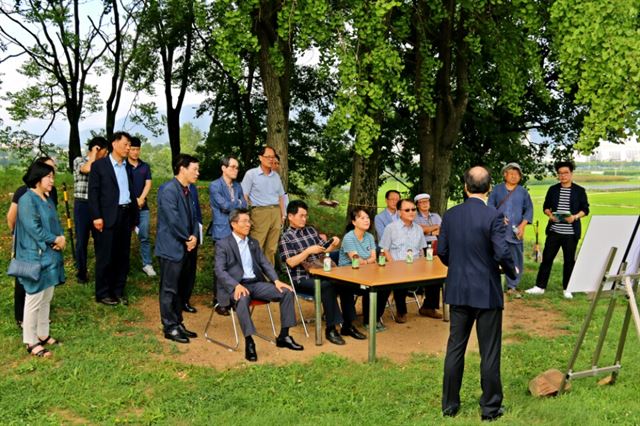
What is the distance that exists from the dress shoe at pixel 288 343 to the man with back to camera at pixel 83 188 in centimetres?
334

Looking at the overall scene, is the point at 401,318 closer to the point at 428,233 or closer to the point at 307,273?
the point at 307,273

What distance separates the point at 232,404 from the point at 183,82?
57.9 feet

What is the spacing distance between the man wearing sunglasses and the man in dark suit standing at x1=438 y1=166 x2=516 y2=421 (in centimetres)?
316

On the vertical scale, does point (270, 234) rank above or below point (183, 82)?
below

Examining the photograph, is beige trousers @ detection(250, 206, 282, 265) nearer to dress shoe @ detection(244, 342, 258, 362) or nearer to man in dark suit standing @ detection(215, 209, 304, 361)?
man in dark suit standing @ detection(215, 209, 304, 361)

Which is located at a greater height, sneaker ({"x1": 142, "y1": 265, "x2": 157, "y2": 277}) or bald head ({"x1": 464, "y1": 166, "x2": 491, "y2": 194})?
bald head ({"x1": 464, "y1": 166, "x2": 491, "y2": 194})

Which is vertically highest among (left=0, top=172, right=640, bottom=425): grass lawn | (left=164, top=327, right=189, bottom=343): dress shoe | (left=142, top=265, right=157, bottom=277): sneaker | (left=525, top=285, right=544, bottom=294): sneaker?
(left=142, top=265, right=157, bottom=277): sneaker

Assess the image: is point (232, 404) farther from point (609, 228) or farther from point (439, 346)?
point (609, 228)

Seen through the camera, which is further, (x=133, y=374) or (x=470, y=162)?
(x=470, y=162)

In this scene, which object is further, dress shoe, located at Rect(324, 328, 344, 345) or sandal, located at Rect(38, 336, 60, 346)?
dress shoe, located at Rect(324, 328, 344, 345)

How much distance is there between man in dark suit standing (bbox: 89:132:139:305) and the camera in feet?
24.5

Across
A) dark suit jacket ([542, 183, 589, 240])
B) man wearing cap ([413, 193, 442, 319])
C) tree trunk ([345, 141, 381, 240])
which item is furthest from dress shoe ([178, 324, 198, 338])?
dark suit jacket ([542, 183, 589, 240])

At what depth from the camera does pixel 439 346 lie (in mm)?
6699

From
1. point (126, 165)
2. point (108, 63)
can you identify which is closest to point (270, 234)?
point (126, 165)
